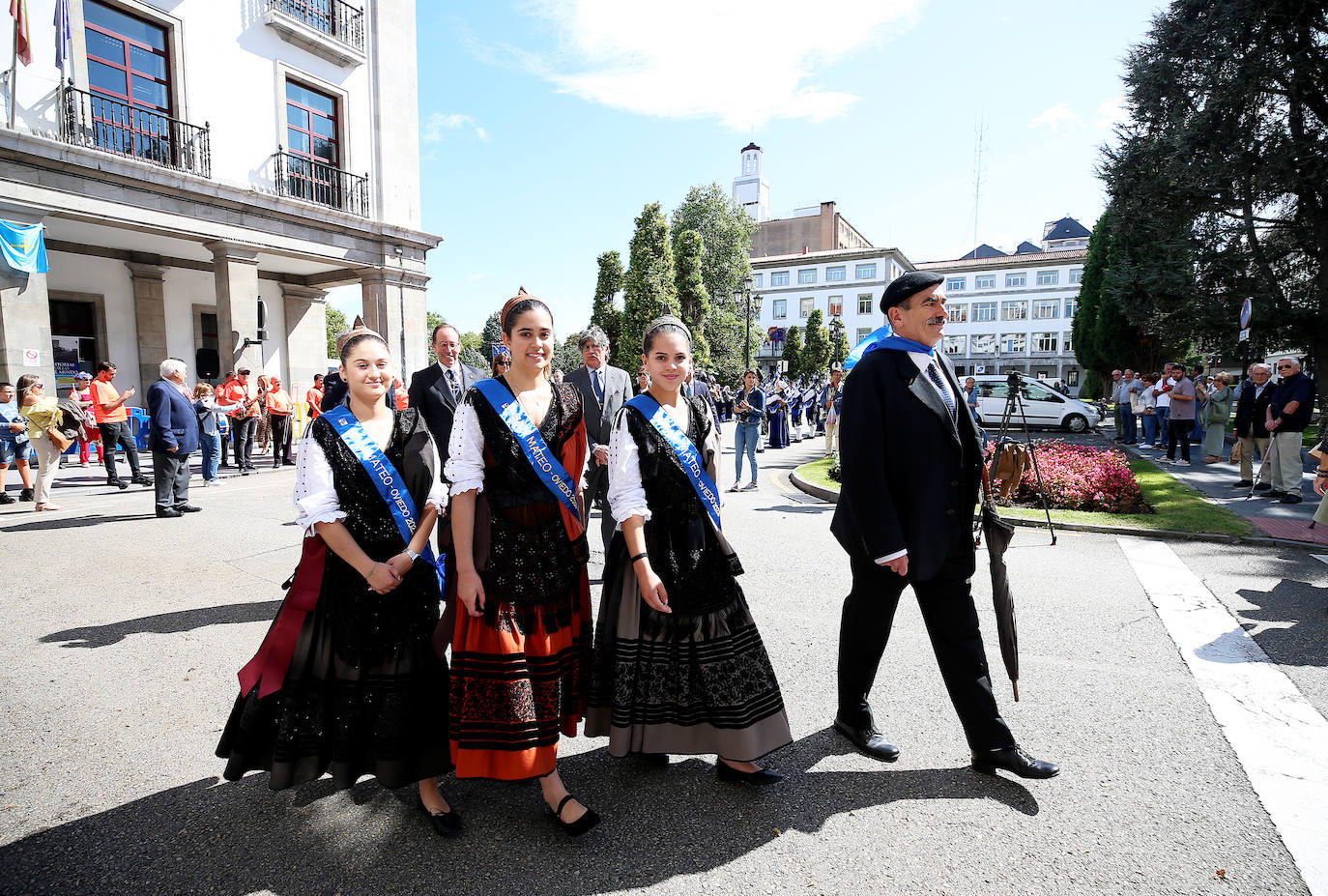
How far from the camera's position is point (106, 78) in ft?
47.9

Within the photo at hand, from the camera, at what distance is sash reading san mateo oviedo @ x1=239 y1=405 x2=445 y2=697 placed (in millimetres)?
2500

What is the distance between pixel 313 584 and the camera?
2527 mm

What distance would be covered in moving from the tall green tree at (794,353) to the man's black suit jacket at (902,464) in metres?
51.9

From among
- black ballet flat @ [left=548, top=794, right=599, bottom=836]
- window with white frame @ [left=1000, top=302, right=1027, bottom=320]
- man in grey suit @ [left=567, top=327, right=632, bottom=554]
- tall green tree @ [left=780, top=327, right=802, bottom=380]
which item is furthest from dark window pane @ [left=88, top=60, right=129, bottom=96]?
window with white frame @ [left=1000, top=302, right=1027, bottom=320]

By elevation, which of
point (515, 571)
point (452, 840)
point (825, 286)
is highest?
point (825, 286)

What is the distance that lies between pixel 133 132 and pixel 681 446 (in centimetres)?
1790

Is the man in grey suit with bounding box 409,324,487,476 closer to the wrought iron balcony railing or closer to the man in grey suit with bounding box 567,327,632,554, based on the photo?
the man in grey suit with bounding box 567,327,632,554

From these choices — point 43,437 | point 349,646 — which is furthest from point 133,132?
point 349,646

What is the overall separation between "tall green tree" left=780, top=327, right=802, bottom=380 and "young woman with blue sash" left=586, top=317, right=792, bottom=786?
52.2 meters

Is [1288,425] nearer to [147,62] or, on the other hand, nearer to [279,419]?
[279,419]

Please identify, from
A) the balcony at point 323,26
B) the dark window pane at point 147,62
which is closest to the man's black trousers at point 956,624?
the dark window pane at point 147,62

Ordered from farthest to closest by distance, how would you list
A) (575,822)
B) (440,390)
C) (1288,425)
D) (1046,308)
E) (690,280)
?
1. (1046,308)
2. (690,280)
3. (1288,425)
4. (440,390)
5. (575,822)

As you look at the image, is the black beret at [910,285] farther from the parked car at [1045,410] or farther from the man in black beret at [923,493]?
the parked car at [1045,410]

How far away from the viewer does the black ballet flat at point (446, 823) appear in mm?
2527
